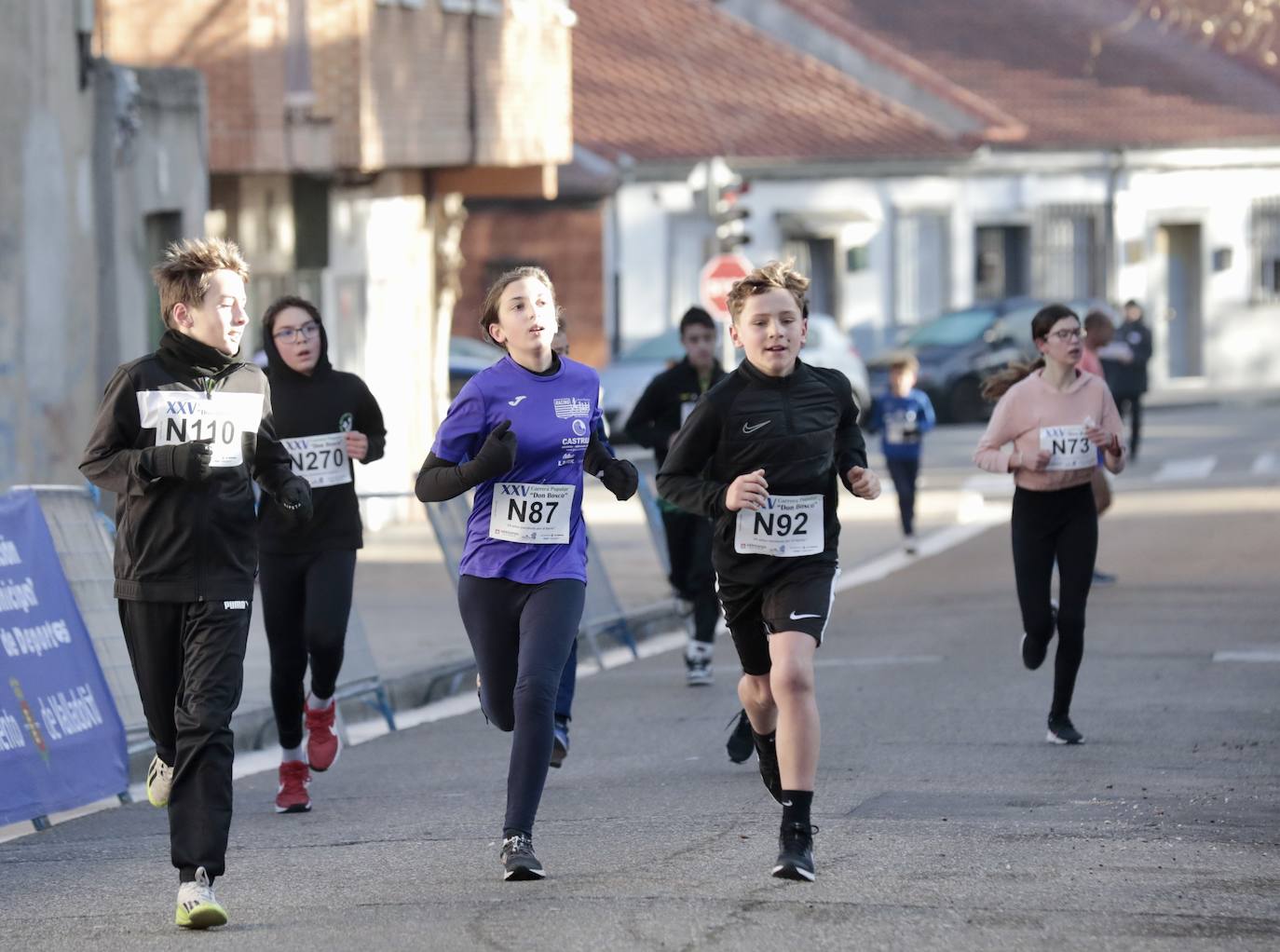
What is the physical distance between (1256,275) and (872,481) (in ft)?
135

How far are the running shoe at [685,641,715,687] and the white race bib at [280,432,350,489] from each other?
11.9 ft

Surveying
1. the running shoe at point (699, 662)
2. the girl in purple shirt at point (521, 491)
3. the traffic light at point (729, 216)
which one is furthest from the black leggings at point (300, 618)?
the traffic light at point (729, 216)

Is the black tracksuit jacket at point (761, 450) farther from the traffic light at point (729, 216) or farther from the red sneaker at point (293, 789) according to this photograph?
the traffic light at point (729, 216)

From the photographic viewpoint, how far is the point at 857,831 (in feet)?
27.3

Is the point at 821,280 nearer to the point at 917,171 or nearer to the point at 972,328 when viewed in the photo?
the point at 917,171

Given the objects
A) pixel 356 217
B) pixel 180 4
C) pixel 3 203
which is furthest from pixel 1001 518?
pixel 3 203

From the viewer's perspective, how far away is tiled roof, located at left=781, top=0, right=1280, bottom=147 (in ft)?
156

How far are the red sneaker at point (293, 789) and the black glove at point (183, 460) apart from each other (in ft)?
8.49

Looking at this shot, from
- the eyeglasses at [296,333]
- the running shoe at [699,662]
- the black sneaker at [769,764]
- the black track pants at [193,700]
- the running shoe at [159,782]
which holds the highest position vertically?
the eyeglasses at [296,333]

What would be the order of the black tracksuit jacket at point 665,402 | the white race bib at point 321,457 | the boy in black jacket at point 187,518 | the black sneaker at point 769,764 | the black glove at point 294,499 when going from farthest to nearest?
the black tracksuit jacket at point 665,402, the white race bib at point 321,457, the black sneaker at point 769,764, the black glove at point 294,499, the boy in black jacket at point 187,518

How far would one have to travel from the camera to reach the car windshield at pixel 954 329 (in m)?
37.1

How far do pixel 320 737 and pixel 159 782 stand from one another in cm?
215

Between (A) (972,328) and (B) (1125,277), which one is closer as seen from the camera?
(A) (972,328)

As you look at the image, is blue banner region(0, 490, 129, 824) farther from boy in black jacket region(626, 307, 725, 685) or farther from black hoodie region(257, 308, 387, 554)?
boy in black jacket region(626, 307, 725, 685)
